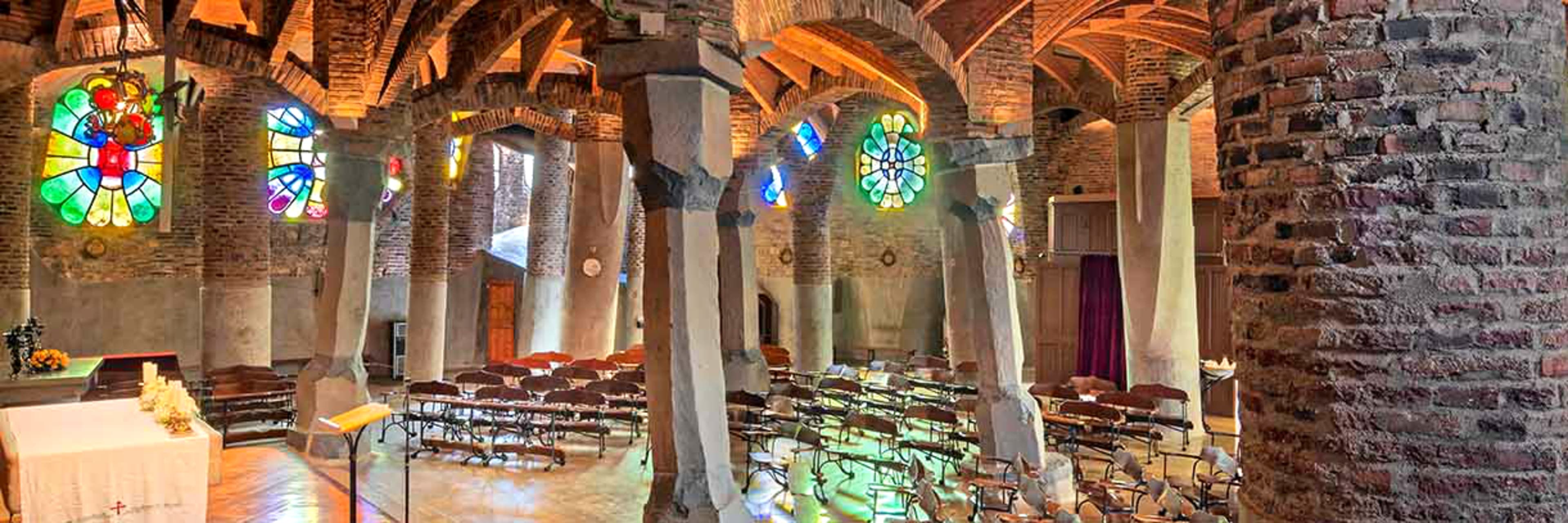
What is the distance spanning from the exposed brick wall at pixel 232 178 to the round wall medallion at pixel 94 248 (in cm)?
322

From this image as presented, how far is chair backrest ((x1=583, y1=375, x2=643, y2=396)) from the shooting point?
12336 millimetres

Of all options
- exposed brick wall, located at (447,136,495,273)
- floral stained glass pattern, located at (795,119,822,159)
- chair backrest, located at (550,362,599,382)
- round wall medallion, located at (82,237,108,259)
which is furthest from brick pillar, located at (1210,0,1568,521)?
exposed brick wall, located at (447,136,495,273)

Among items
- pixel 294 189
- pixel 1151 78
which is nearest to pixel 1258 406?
pixel 1151 78

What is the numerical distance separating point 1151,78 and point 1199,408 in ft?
15.5

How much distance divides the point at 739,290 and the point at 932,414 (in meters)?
4.14

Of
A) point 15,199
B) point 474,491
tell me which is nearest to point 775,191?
point 474,491

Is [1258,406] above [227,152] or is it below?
below

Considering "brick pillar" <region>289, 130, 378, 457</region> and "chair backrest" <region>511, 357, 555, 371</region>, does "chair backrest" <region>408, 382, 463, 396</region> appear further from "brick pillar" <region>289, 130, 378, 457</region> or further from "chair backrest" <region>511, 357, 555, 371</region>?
"chair backrest" <region>511, 357, 555, 371</region>

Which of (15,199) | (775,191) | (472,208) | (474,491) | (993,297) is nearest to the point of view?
(474,491)

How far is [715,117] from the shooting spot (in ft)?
22.9

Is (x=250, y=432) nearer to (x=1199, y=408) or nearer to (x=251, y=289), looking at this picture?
(x=251, y=289)

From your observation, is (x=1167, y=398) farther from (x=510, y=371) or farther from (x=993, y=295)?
(x=510, y=371)

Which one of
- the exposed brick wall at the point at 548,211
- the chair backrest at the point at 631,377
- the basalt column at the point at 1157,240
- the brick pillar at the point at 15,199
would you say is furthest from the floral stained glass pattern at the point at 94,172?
the basalt column at the point at 1157,240

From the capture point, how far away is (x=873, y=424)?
9664 millimetres
